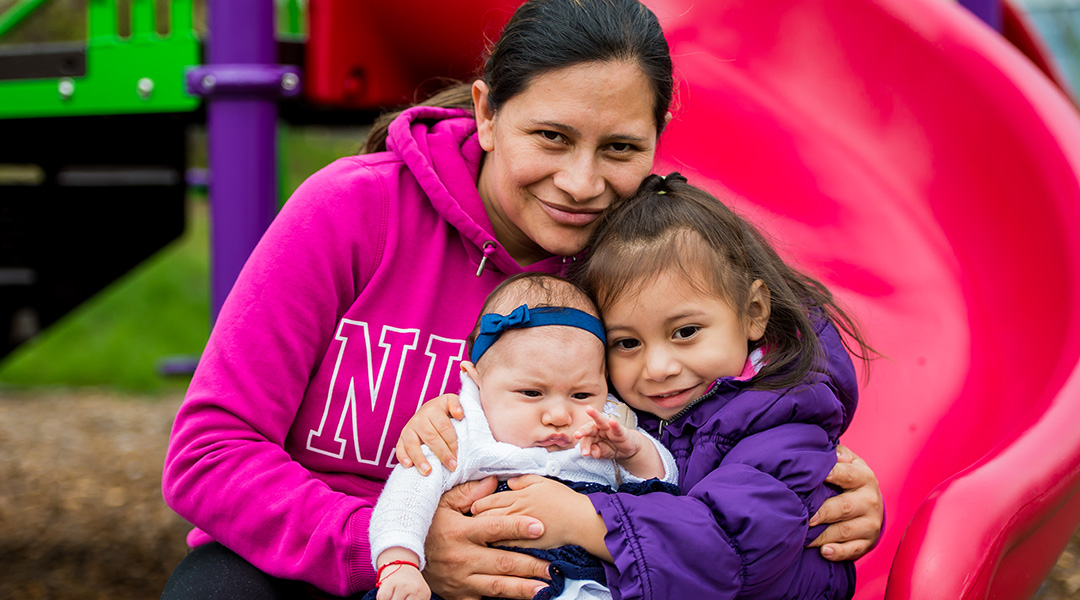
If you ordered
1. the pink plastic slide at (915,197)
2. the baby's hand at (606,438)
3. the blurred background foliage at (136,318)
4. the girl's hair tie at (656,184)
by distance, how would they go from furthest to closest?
the blurred background foliage at (136,318), the pink plastic slide at (915,197), the girl's hair tie at (656,184), the baby's hand at (606,438)

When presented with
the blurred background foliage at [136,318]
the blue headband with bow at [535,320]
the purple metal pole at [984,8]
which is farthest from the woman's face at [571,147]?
the blurred background foliage at [136,318]

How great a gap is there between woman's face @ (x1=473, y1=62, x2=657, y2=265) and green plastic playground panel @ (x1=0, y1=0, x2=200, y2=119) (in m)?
1.36

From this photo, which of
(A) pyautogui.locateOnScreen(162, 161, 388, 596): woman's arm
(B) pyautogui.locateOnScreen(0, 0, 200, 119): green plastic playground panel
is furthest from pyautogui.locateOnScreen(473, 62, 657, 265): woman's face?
(B) pyautogui.locateOnScreen(0, 0, 200, 119): green plastic playground panel

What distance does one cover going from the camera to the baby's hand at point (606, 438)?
156 centimetres

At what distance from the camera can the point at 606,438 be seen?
1.60 metres

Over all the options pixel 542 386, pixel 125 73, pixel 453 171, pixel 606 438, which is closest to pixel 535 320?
pixel 542 386

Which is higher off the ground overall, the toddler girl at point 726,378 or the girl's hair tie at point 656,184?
the girl's hair tie at point 656,184

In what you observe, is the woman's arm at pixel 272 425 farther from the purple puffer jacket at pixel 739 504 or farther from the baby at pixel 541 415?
the purple puffer jacket at pixel 739 504

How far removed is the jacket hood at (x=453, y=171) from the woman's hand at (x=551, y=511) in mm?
491

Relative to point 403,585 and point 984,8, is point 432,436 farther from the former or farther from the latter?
point 984,8

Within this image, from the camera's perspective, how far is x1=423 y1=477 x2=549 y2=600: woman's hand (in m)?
1.56

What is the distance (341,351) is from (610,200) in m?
0.57

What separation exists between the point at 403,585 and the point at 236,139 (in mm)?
1590

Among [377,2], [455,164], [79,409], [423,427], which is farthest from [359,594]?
[79,409]
